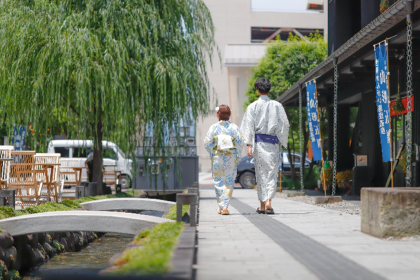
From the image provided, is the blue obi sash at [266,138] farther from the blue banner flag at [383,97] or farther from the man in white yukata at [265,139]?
the blue banner flag at [383,97]

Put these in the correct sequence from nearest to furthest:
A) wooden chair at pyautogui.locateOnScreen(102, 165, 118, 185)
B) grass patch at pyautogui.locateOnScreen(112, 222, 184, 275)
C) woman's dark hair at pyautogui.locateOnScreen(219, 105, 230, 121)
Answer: grass patch at pyautogui.locateOnScreen(112, 222, 184, 275) → woman's dark hair at pyautogui.locateOnScreen(219, 105, 230, 121) → wooden chair at pyautogui.locateOnScreen(102, 165, 118, 185)

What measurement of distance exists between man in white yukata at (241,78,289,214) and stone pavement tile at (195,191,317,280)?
1.75 metres

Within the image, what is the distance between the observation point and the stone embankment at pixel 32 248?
6.28 metres

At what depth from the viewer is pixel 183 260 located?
3174 millimetres

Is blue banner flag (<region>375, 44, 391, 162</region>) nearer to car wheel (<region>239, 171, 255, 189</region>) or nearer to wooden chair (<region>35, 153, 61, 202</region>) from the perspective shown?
wooden chair (<region>35, 153, 61, 202</region>)

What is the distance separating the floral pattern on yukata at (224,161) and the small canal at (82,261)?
7.00 ft

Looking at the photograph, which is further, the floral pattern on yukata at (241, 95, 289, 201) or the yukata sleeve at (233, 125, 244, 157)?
the yukata sleeve at (233, 125, 244, 157)

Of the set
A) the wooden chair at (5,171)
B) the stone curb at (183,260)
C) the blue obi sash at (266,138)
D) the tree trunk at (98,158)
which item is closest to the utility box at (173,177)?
the tree trunk at (98,158)

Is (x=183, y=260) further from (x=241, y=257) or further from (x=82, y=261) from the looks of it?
(x=82, y=261)

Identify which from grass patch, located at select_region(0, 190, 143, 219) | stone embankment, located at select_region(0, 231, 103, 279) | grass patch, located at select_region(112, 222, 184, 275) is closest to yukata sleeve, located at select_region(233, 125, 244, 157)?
grass patch, located at select_region(112, 222, 184, 275)

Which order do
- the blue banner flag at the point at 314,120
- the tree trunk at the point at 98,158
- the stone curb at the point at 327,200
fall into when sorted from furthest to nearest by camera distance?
the blue banner flag at the point at 314,120
the tree trunk at the point at 98,158
the stone curb at the point at 327,200

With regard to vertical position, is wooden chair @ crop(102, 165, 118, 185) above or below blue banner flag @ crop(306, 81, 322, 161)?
below

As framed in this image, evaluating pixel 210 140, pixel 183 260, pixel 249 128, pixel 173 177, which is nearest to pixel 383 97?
pixel 249 128

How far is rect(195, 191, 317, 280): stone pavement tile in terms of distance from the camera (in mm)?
3584
